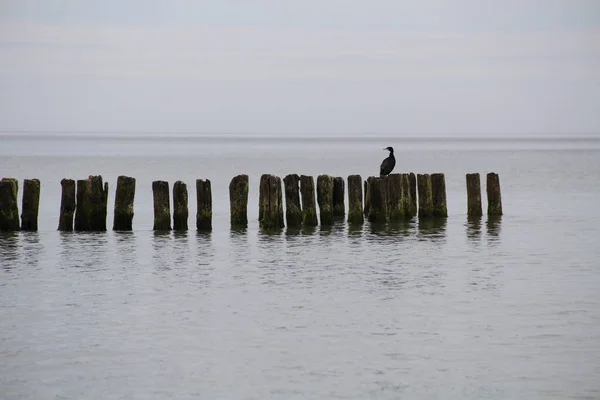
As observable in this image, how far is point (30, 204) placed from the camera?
20734 mm

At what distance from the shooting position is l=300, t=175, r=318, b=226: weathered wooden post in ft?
67.7

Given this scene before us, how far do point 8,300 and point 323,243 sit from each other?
746 cm

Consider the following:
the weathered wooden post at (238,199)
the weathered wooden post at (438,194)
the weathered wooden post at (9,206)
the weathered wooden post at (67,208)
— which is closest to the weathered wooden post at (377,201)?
the weathered wooden post at (438,194)

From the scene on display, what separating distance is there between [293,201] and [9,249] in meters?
5.57

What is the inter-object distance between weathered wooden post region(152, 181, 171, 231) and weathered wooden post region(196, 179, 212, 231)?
60cm

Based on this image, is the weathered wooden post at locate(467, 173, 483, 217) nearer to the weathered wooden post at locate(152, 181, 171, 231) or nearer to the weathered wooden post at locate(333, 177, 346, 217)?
the weathered wooden post at locate(333, 177, 346, 217)

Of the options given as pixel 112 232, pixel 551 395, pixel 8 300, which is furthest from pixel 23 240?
pixel 551 395

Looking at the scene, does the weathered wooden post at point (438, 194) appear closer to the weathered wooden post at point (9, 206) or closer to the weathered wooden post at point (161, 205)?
the weathered wooden post at point (161, 205)

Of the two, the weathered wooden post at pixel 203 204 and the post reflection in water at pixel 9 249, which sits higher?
the weathered wooden post at pixel 203 204

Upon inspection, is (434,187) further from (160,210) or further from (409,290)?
(409,290)

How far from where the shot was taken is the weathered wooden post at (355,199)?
2126 cm

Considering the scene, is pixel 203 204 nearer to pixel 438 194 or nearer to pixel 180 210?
pixel 180 210

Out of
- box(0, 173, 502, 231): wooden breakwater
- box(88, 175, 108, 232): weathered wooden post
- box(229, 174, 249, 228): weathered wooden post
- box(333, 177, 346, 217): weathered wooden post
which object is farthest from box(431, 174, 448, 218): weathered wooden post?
box(88, 175, 108, 232): weathered wooden post

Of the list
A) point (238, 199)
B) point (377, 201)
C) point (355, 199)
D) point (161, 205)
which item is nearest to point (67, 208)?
point (161, 205)
